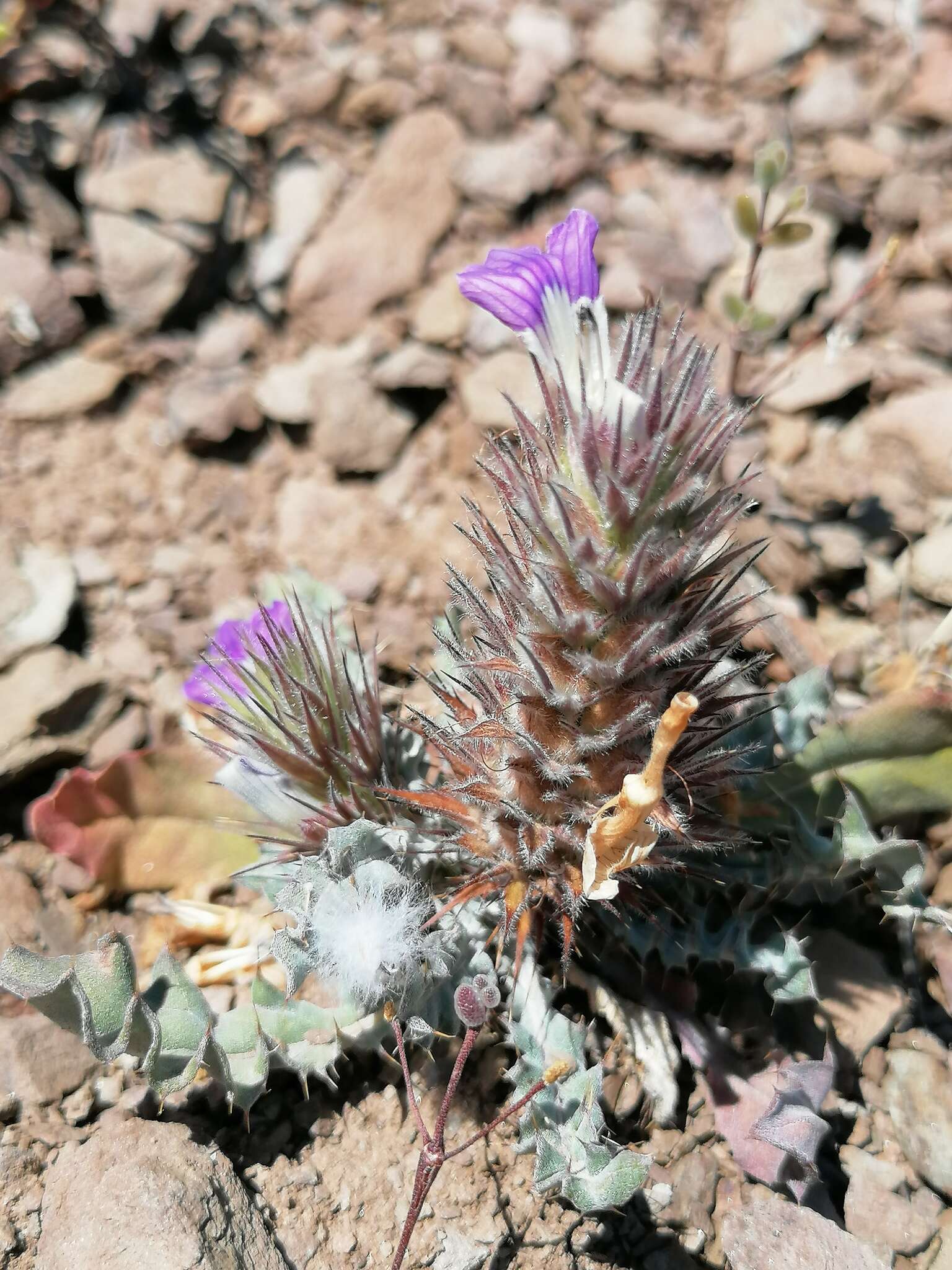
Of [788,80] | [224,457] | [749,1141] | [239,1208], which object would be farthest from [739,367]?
[239,1208]

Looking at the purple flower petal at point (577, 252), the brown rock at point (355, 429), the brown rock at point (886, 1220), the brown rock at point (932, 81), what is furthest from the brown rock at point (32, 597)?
the brown rock at point (932, 81)

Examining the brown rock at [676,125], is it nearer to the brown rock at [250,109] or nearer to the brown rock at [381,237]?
the brown rock at [381,237]

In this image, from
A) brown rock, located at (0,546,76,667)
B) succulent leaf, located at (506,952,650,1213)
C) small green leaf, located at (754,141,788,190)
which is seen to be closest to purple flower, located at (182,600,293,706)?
brown rock, located at (0,546,76,667)

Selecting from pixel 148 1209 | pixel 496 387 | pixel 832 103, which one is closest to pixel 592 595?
pixel 148 1209

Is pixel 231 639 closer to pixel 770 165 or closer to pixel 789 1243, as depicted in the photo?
pixel 789 1243

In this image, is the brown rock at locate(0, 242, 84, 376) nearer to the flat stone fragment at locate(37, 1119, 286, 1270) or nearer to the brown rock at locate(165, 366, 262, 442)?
the brown rock at locate(165, 366, 262, 442)

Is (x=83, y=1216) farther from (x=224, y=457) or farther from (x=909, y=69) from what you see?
(x=909, y=69)
